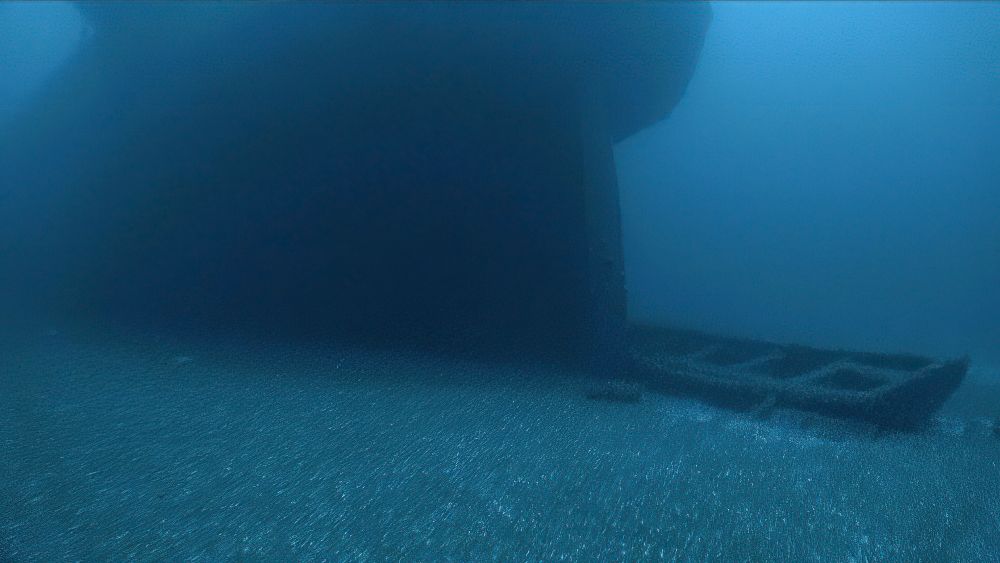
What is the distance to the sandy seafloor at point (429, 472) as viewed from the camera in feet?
6.37

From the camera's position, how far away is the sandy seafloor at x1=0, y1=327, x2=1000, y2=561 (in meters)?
1.94

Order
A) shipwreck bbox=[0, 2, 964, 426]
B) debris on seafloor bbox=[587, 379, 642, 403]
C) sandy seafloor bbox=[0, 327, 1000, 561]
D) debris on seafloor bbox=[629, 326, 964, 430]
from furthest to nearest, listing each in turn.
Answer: shipwreck bbox=[0, 2, 964, 426], debris on seafloor bbox=[587, 379, 642, 403], debris on seafloor bbox=[629, 326, 964, 430], sandy seafloor bbox=[0, 327, 1000, 561]

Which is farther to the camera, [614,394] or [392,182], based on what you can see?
[392,182]

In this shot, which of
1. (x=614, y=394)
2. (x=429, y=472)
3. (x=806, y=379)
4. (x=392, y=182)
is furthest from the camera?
(x=392, y=182)

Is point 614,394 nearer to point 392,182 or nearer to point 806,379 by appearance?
point 806,379

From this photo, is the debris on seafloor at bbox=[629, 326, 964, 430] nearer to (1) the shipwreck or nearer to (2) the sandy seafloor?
(1) the shipwreck

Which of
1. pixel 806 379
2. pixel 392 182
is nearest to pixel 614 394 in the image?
pixel 806 379

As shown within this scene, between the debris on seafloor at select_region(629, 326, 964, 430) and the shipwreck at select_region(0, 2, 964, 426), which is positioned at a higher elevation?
the shipwreck at select_region(0, 2, 964, 426)

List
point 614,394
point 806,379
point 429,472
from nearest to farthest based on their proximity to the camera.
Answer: point 429,472, point 614,394, point 806,379

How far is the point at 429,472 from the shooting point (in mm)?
2455

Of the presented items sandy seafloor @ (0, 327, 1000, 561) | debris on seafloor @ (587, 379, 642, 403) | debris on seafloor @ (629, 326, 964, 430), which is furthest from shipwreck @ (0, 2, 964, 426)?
sandy seafloor @ (0, 327, 1000, 561)

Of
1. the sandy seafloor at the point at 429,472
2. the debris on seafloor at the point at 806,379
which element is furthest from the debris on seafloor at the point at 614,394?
the debris on seafloor at the point at 806,379

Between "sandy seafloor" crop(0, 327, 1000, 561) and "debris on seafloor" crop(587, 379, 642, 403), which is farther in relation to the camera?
"debris on seafloor" crop(587, 379, 642, 403)

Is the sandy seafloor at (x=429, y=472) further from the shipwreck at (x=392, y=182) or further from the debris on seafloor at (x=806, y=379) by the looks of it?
the shipwreck at (x=392, y=182)
